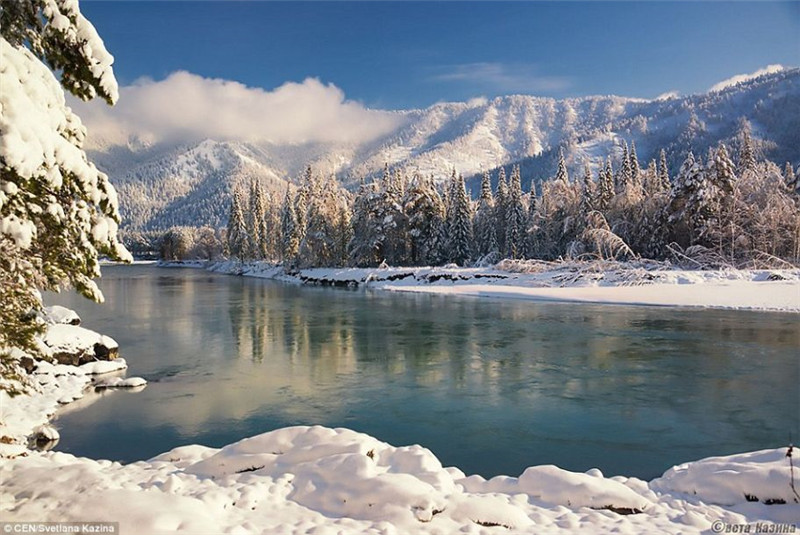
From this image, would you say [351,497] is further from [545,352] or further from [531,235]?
[531,235]

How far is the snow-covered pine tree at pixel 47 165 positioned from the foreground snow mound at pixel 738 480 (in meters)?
8.33

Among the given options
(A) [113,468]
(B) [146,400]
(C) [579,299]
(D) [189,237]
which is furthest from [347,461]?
(D) [189,237]

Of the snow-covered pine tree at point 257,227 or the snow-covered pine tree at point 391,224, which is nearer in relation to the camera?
the snow-covered pine tree at point 391,224

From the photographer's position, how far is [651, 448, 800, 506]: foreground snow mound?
261 inches

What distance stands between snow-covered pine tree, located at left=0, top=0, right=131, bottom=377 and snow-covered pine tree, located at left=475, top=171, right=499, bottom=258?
214 ft

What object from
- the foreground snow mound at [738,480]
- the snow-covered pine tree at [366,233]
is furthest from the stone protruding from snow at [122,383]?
the snow-covered pine tree at [366,233]

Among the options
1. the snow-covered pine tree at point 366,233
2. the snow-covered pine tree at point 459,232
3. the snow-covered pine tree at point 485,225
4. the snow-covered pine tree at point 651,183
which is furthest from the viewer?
the snow-covered pine tree at point 485,225

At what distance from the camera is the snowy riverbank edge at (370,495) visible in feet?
18.7

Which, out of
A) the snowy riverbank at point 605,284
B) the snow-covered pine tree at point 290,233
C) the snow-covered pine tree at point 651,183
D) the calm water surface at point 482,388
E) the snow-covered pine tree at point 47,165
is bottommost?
the calm water surface at point 482,388

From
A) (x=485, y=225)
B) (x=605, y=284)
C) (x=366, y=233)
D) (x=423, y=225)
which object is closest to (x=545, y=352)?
(x=605, y=284)

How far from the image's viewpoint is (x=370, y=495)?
6.55 m

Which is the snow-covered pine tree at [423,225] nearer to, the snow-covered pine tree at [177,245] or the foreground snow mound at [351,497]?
A: the foreground snow mound at [351,497]

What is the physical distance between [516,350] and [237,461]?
46.7ft

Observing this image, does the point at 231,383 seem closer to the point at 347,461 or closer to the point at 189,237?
the point at 347,461
